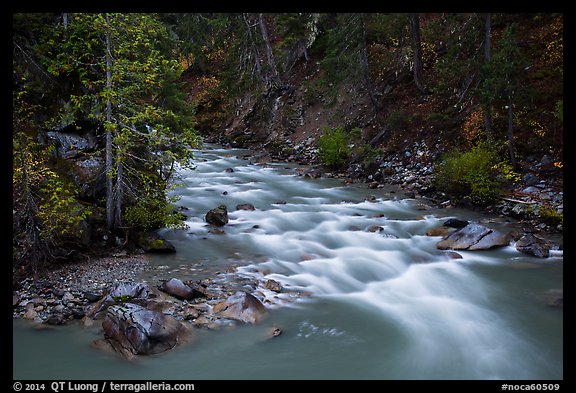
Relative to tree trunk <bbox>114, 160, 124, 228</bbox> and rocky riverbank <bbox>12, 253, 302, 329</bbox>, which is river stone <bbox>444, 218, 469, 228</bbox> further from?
tree trunk <bbox>114, 160, 124, 228</bbox>

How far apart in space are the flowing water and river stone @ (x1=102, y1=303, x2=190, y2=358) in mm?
174

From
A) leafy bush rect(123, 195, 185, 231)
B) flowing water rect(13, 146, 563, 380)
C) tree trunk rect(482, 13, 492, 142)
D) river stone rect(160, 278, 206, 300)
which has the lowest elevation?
flowing water rect(13, 146, 563, 380)

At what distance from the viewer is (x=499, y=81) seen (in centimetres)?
1203

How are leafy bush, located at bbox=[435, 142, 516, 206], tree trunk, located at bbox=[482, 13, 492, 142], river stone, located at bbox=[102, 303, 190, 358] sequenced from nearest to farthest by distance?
river stone, located at bbox=[102, 303, 190, 358], leafy bush, located at bbox=[435, 142, 516, 206], tree trunk, located at bbox=[482, 13, 492, 142]

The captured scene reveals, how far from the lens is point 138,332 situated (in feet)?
17.6

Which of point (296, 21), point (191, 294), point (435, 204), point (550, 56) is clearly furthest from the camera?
point (296, 21)

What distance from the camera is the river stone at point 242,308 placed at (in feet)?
20.9

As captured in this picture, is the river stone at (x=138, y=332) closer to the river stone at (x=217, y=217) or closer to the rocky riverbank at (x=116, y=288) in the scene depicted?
the rocky riverbank at (x=116, y=288)

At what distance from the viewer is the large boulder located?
959 centimetres

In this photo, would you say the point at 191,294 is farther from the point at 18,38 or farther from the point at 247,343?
the point at 18,38

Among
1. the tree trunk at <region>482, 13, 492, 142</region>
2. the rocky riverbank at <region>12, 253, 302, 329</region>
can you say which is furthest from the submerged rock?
the tree trunk at <region>482, 13, 492, 142</region>

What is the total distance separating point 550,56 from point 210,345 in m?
16.0

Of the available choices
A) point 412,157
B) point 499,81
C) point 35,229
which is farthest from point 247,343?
point 412,157

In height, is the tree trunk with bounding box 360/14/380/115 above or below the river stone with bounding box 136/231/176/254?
above
